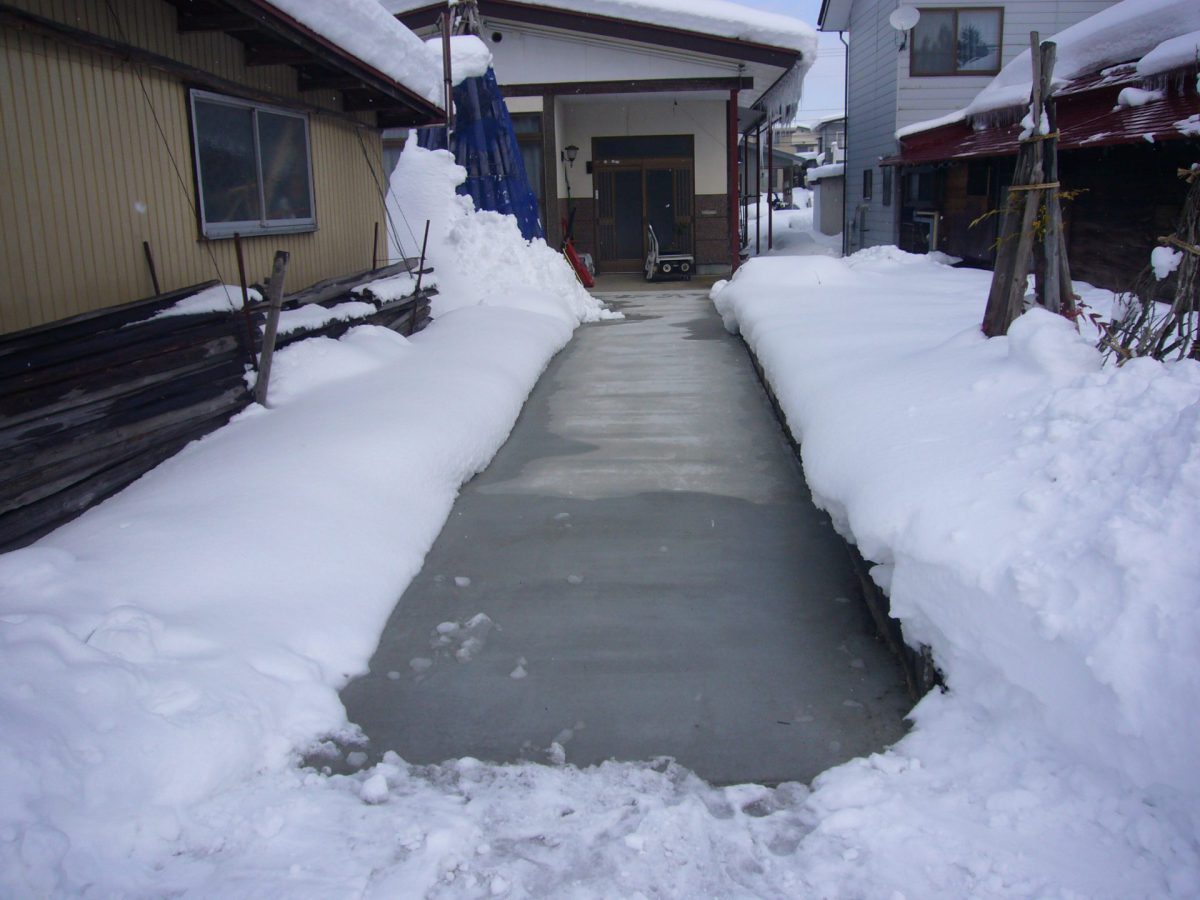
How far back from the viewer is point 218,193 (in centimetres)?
745

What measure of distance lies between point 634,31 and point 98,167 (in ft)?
40.3

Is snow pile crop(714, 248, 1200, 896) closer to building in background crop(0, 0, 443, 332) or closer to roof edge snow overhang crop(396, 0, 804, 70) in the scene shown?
building in background crop(0, 0, 443, 332)

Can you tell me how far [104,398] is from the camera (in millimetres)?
5367

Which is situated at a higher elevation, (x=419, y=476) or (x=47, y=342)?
(x=47, y=342)

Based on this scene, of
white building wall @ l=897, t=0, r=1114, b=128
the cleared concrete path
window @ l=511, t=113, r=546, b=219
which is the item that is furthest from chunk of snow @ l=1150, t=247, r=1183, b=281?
white building wall @ l=897, t=0, r=1114, b=128

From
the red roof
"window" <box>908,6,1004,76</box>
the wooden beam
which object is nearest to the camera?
the red roof

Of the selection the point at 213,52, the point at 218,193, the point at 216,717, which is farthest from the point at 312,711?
the point at 213,52

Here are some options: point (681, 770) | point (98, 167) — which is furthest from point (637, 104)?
point (681, 770)

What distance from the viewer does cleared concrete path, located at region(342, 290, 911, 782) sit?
3.67 metres

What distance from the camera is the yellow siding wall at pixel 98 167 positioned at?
215 inches

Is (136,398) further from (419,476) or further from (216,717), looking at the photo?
(216,717)

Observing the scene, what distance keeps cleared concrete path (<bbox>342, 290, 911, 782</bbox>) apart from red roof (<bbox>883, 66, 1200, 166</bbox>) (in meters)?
5.69

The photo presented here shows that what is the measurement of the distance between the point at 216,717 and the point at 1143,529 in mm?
3025

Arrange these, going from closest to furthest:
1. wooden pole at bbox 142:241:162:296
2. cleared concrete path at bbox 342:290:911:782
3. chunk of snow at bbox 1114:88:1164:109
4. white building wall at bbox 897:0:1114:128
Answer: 1. cleared concrete path at bbox 342:290:911:782
2. wooden pole at bbox 142:241:162:296
3. chunk of snow at bbox 1114:88:1164:109
4. white building wall at bbox 897:0:1114:128
